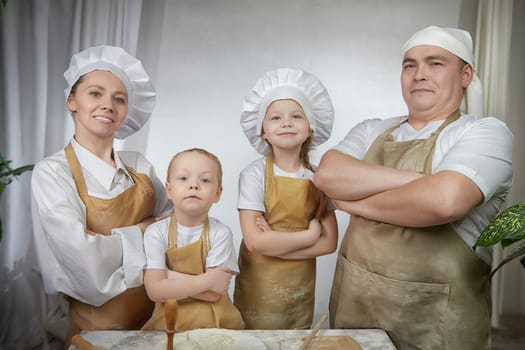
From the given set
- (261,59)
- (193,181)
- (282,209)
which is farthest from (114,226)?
(261,59)

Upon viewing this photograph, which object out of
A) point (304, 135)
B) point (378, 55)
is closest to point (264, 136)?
point (304, 135)

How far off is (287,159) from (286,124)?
0.13 metres

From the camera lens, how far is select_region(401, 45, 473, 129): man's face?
1659 mm

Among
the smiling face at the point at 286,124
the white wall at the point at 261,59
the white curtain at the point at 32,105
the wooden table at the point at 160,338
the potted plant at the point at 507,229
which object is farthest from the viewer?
the white wall at the point at 261,59

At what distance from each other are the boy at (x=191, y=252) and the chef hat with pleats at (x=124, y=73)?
0.34m

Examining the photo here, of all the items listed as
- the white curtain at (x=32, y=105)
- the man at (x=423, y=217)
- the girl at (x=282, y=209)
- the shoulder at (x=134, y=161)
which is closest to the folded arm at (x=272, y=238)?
the girl at (x=282, y=209)

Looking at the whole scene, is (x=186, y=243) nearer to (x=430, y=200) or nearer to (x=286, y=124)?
(x=286, y=124)

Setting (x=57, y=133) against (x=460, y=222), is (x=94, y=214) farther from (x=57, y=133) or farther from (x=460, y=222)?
(x=460, y=222)

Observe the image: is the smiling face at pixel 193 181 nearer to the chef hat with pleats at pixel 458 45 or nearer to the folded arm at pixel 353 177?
the folded arm at pixel 353 177

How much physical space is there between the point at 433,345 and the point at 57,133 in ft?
4.95

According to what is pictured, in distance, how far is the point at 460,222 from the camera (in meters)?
1.61

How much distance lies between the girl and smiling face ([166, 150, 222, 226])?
0.27 meters

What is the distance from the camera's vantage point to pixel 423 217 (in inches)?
58.9

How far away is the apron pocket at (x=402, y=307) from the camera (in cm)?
162
